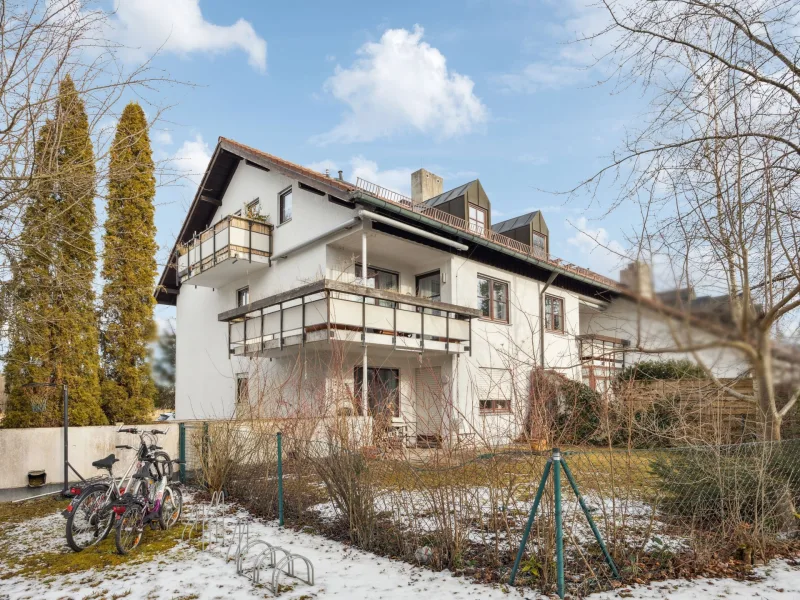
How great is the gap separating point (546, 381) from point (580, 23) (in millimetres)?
3514

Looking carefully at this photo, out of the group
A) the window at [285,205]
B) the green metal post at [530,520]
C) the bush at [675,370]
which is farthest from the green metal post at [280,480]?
the window at [285,205]

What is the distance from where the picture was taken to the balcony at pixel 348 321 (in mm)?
13641

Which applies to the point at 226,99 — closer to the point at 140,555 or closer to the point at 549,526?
the point at 140,555

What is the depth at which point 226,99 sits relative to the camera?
703 centimetres

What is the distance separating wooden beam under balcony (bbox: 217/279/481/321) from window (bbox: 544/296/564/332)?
15.9 ft

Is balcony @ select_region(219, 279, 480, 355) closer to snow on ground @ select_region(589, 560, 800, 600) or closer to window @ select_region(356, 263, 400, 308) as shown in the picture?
window @ select_region(356, 263, 400, 308)

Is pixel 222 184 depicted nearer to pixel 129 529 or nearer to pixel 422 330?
pixel 422 330

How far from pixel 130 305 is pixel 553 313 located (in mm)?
14196

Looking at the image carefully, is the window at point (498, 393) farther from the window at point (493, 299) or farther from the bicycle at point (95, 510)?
the bicycle at point (95, 510)

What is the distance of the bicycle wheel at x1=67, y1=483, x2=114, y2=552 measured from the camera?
6.89 m

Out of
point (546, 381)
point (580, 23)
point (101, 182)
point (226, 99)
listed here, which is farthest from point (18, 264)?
point (580, 23)

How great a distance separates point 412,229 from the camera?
15.3m

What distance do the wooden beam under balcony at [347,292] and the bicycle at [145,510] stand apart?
610 cm

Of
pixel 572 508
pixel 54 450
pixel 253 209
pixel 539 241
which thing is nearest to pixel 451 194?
pixel 539 241
